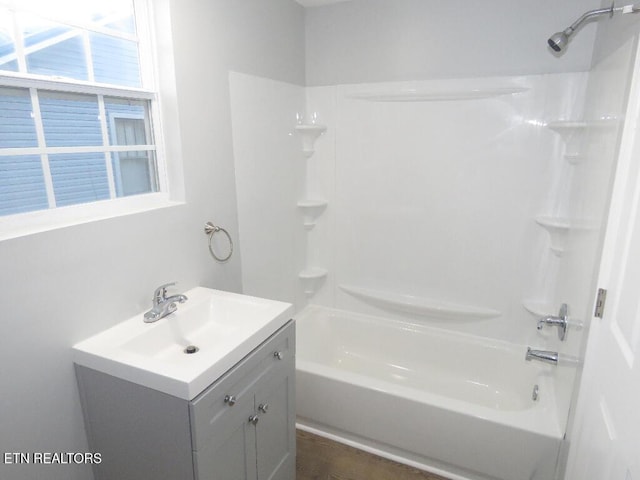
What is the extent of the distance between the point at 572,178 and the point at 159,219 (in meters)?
2.09

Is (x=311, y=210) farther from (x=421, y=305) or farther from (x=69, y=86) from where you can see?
(x=69, y=86)

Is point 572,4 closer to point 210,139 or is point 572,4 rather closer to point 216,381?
point 210,139

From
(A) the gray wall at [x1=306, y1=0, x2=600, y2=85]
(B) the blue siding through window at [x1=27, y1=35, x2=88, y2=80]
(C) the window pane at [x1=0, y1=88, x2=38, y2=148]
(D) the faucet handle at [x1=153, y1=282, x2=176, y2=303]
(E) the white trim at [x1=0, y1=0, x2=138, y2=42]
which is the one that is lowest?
(D) the faucet handle at [x1=153, y1=282, x2=176, y2=303]

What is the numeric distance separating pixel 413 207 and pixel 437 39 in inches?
39.0

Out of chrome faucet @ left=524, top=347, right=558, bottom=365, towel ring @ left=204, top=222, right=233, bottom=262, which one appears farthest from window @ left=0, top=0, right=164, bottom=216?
chrome faucet @ left=524, top=347, right=558, bottom=365

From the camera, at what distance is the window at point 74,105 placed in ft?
3.84

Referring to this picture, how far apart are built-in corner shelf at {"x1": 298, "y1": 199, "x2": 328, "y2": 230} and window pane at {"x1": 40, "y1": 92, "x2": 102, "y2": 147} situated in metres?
1.44

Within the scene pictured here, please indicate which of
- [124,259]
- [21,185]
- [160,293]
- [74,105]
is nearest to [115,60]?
[74,105]

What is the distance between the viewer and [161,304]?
1503 mm

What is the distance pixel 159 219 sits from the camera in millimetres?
1570

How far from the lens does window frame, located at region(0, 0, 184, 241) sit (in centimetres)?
121

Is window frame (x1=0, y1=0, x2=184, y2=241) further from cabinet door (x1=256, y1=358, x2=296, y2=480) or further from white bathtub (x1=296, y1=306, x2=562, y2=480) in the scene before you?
white bathtub (x1=296, y1=306, x2=562, y2=480)

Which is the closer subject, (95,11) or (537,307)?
(95,11)

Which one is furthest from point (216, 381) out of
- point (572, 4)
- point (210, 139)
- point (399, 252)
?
point (572, 4)
